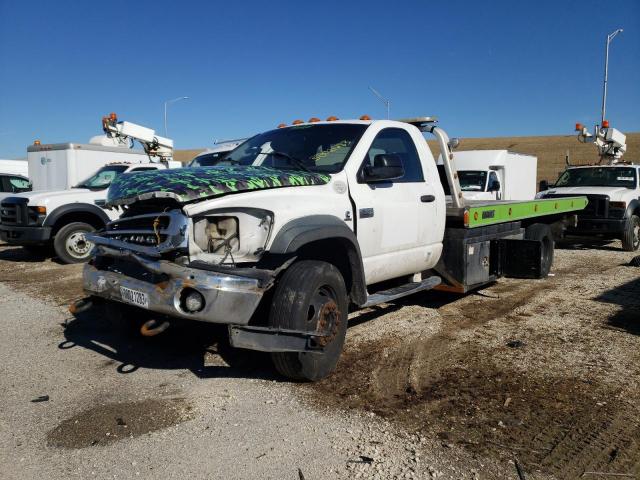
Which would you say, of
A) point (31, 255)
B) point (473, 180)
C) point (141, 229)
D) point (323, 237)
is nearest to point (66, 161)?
point (31, 255)

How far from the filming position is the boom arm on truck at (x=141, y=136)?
14532 millimetres

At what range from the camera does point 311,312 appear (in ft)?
13.0

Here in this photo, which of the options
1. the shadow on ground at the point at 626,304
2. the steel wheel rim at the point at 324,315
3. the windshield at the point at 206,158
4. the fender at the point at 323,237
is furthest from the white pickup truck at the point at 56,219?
the shadow on ground at the point at 626,304

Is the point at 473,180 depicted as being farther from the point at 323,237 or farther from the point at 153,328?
the point at 153,328

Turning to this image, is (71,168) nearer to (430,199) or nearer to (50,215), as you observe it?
(50,215)

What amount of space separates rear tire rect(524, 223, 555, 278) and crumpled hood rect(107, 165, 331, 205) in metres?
4.55

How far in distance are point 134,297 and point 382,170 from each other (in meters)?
2.23

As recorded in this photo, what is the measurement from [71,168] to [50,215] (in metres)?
4.01

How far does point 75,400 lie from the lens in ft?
12.8

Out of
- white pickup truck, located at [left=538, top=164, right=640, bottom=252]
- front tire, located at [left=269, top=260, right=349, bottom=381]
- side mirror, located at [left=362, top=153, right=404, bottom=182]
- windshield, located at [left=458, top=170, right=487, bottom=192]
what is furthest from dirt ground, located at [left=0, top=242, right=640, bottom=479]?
windshield, located at [left=458, top=170, right=487, bottom=192]

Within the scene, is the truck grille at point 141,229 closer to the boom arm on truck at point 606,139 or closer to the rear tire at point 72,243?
the rear tire at point 72,243

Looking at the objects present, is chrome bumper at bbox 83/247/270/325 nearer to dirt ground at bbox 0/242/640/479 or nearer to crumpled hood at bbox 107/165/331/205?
crumpled hood at bbox 107/165/331/205

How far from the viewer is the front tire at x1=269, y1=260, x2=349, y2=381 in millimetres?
3725

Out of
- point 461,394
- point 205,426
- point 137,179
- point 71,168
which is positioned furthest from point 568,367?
point 71,168
